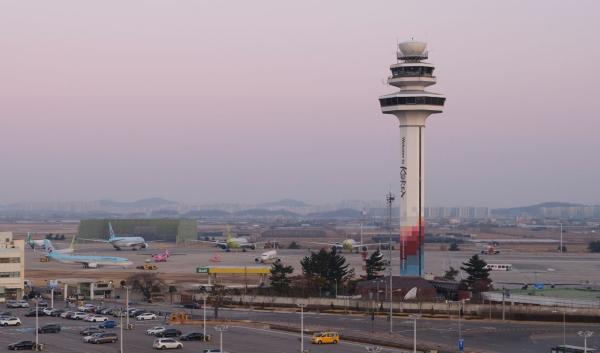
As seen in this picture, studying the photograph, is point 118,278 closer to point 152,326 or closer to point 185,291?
point 185,291

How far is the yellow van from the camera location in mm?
63031

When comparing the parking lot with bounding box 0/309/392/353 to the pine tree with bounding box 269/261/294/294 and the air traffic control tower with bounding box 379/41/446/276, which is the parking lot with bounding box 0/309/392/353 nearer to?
the pine tree with bounding box 269/261/294/294

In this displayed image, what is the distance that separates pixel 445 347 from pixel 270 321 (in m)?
19.0

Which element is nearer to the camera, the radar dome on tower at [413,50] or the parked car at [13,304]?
the parked car at [13,304]

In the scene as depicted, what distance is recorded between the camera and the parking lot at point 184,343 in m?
60.1

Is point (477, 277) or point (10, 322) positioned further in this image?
point (477, 277)

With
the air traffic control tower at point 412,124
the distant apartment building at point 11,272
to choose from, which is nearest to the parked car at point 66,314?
the distant apartment building at point 11,272

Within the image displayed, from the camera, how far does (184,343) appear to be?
63.0 m

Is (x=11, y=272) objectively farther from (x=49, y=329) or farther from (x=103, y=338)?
(x=103, y=338)

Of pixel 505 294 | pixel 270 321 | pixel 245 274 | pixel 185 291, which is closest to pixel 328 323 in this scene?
pixel 270 321

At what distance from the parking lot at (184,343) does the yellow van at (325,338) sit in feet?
1.53

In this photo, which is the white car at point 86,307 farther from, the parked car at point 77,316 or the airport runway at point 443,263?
the airport runway at point 443,263

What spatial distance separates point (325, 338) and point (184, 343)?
8.38 m

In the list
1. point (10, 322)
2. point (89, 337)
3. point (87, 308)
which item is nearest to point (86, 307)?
point (87, 308)
